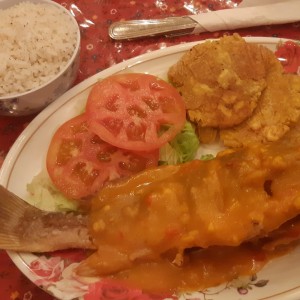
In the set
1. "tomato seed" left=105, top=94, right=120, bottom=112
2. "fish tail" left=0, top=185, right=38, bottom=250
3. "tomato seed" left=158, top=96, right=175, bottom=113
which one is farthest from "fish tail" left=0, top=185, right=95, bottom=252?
"tomato seed" left=158, top=96, right=175, bottom=113

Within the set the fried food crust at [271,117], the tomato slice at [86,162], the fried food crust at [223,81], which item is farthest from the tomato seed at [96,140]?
the fried food crust at [271,117]

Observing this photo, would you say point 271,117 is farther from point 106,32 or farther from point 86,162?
point 106,32

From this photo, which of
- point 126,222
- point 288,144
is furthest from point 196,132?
point 126,222

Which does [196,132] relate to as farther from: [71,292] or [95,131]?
[71,292]

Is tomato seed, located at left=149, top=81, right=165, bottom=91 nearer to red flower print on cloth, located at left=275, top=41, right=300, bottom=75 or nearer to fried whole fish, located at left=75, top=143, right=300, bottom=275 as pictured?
fried whole fish, located at left=75, top=143, right=300, bottom=275

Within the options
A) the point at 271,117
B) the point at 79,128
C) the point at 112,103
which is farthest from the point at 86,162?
the point at 271,117
